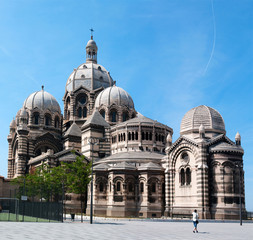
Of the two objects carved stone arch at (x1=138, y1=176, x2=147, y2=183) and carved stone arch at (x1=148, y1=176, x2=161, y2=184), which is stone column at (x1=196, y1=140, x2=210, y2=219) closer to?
carved stone arch at (x1=148, y1=176, x2=161, y2=184)

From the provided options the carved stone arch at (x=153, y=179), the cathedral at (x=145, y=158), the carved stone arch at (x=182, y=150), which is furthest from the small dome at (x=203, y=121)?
the carved stone arch at (x=153, y=179)

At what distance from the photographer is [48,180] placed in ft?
193

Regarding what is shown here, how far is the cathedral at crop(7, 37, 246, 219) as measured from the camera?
55500 mm

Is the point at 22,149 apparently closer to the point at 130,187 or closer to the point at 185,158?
the point at 130,187

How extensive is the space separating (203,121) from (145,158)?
1164 cm

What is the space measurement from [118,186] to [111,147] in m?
13.4

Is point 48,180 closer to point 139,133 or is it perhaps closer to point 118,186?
point 118,186

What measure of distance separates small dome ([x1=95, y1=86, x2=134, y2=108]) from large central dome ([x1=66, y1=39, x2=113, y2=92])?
696 cm

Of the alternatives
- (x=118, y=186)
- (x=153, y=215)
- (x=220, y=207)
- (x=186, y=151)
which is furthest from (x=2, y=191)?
(x=220, y=207)

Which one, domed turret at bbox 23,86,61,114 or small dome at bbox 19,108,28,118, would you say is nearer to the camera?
small dome at bbox 19,108,28,118

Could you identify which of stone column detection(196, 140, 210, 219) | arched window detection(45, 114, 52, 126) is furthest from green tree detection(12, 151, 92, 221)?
arched window detection(45, 114, 52, 126)

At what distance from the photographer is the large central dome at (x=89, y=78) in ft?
304

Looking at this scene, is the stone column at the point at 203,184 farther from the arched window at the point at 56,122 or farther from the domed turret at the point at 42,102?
the domed turret at the point at 42,102

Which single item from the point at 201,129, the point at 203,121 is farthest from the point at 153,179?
the point at 203,121
